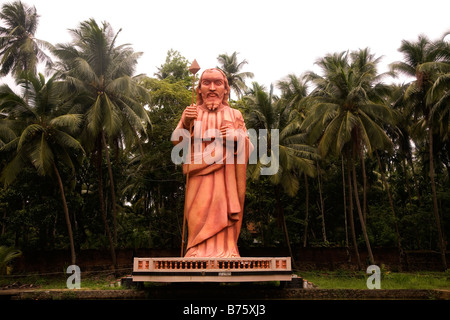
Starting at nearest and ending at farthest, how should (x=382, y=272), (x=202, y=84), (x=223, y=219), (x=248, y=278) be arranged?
(x=248, y=278)
(x=223, y=219)
(x=202, y=84)
(x=382, y=272)

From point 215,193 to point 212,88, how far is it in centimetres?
284

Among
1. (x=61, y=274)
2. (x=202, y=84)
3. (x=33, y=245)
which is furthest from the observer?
(x=33, y=245)

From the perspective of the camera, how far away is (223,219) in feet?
34.9

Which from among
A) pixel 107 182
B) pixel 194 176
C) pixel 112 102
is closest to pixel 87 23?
pixel 112 102

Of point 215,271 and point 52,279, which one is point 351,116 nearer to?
point 215,271

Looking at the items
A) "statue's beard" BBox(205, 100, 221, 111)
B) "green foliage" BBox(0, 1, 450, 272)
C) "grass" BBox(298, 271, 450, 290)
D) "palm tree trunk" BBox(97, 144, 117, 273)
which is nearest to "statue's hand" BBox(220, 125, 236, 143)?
"statue's beard" BBox(205, 100, 221, 111)

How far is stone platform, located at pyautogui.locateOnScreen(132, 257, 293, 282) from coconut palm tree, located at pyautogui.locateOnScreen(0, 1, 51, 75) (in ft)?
62.5

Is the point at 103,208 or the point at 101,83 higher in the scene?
the point at 101,83

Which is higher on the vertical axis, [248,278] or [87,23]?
[87,23]

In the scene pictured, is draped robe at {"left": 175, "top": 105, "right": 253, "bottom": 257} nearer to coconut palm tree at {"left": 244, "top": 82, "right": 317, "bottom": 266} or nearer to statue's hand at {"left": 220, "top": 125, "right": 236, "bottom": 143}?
statue's hand at {"left": 220, "top": 125, "right": 236, "bottom": 143}

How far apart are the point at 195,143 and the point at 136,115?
9.10m

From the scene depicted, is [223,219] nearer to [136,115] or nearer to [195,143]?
[195,143]

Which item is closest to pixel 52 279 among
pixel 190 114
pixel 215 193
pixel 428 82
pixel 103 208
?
pixel 103 208

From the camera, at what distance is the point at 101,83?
64.4 feet
